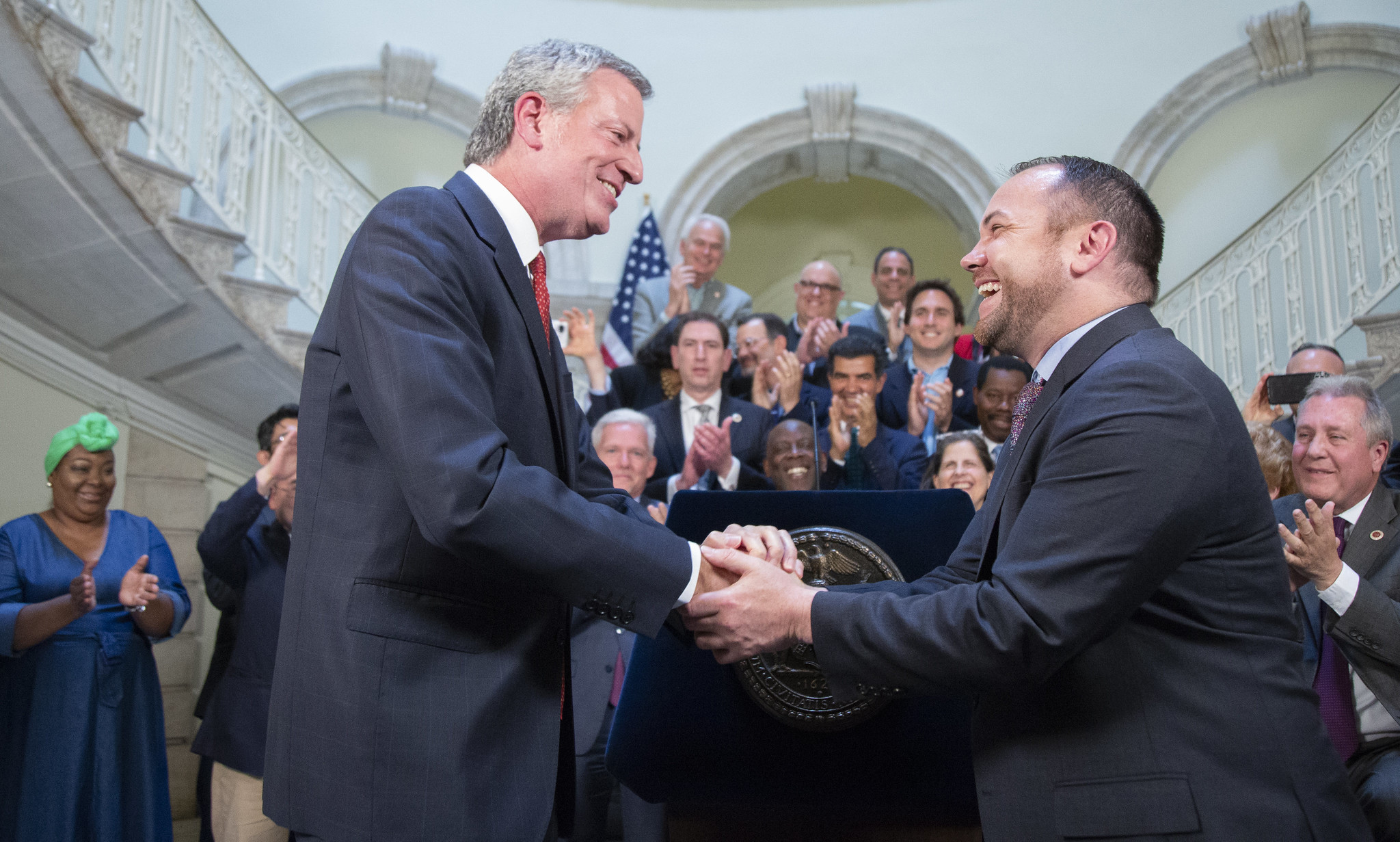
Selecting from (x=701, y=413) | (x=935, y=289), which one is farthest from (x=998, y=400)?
(x=701, y=413)

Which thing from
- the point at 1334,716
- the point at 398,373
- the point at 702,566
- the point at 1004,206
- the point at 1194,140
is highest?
the point at 1194,140

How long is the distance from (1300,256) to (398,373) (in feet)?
25.7

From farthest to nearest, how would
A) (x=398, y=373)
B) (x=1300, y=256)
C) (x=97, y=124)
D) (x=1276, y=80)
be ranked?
1. (x=1276, y=80)
2. (x=1300, y=256)
3. (x=97, y=124)
4. (x=398, y=373)

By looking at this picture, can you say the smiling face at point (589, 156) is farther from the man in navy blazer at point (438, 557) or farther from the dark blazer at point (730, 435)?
the dark blazer at point (730, 435)

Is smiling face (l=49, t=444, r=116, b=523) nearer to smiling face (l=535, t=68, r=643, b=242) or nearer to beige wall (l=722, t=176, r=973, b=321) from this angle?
smiling face (l=535, t=68, r=643, b=242)

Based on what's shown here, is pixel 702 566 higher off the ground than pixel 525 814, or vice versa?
pixel 702 566

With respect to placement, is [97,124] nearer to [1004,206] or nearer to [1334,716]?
[1004,206]

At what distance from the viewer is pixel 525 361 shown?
1.64 meters

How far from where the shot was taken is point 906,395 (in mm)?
5309

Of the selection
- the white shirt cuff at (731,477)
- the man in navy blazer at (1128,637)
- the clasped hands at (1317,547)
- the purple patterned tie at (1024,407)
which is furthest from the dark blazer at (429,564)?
the white shirt cuff at (731,477)

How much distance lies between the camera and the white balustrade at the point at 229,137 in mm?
5910

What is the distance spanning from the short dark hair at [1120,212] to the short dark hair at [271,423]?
3.43 meters

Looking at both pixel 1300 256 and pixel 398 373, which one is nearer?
pixel 398 373

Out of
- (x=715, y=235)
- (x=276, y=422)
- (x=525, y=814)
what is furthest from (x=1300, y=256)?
(x=525, y=814)
